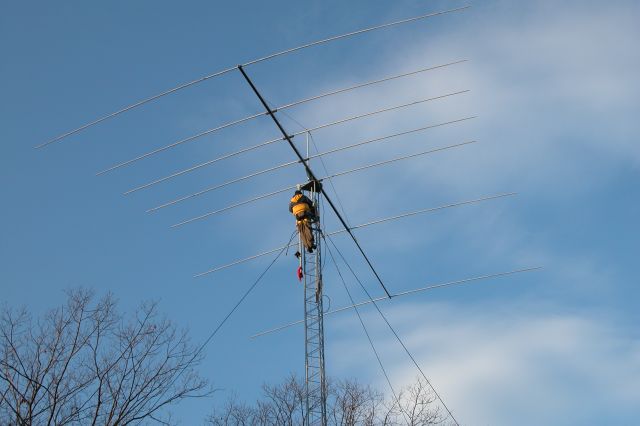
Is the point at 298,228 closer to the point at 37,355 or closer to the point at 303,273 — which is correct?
the point at 303,273

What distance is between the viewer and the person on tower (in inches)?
517

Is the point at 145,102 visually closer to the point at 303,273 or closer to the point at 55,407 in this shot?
the point at 303,273

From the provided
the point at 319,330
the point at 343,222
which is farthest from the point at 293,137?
the point at 319,330

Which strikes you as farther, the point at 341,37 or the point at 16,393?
the point at 16,393

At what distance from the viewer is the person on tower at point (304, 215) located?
13.1m

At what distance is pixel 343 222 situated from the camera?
47.4 ft

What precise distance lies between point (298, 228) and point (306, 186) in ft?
2.43

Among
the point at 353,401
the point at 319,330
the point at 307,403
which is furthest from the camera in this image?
the point at 353,401

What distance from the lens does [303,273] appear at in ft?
43.8

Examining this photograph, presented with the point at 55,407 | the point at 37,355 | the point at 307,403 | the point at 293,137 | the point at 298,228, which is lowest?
the point at 307,403

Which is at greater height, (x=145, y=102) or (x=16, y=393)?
(x=145, y=102)

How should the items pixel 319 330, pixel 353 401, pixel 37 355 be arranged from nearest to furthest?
pixel 319 330
pixel 37 355
pixel 353 401

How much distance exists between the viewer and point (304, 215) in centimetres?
1314

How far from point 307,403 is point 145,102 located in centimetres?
524
